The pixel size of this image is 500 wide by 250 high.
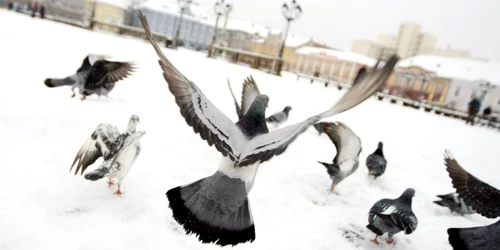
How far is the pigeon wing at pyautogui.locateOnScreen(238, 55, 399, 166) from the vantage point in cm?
177

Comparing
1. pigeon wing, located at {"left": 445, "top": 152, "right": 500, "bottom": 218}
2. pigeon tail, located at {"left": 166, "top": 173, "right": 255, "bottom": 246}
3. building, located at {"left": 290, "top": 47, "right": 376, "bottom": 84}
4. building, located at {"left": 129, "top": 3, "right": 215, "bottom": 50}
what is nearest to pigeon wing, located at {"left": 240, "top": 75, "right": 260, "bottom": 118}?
pigeon tail, located at {"left": 166, "top": 173, "right": 255, "bottom": 246}

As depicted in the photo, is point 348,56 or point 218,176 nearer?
point 218,176

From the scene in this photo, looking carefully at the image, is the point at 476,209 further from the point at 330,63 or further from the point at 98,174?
the point at 330,63

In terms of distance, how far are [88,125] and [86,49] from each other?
928 centimetres

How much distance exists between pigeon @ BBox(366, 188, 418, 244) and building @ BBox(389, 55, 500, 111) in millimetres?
42306

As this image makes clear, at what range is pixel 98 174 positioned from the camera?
108 inches

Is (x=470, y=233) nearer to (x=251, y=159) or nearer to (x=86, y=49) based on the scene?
(x=251, y=159)

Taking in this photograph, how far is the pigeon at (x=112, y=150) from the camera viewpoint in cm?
289

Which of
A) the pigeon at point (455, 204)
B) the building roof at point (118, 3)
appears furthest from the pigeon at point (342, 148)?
the building roof at point (118, 3)

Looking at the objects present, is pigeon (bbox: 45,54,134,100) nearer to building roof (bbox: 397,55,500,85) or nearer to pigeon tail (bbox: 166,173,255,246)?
pigeon tail (bbox: 166,173,255,246)

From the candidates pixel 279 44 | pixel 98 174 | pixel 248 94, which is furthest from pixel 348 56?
pixel 98 174

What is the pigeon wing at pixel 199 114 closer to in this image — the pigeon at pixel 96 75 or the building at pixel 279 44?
the pigeon at pixel 96 75

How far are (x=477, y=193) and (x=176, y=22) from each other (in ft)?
186

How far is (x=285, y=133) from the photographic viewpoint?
2.00 m
